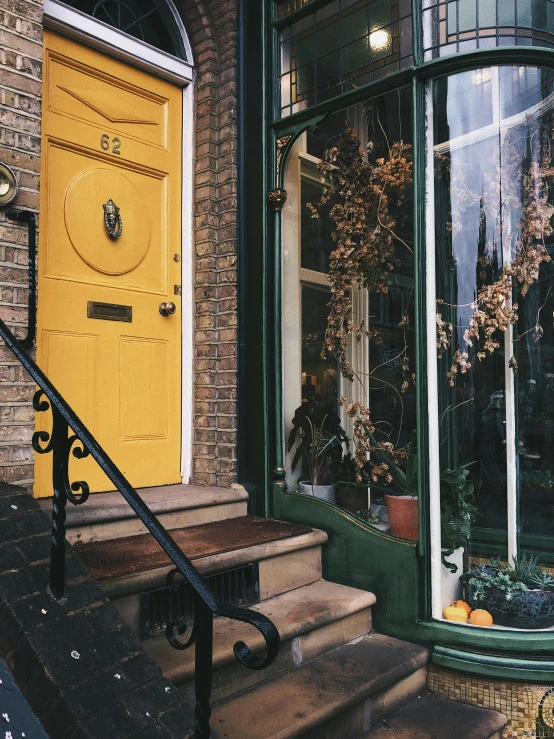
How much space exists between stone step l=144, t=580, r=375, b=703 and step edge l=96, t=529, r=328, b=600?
200 millimetres

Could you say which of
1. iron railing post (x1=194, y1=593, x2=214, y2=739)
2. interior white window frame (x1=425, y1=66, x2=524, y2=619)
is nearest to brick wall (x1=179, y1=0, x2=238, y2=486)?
interior white window frame (x1=425, y1=66, x2=524, y2=619)

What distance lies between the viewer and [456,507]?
2.97m

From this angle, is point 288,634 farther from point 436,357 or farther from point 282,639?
point 436,357

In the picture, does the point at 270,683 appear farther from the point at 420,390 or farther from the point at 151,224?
the point at 151,224

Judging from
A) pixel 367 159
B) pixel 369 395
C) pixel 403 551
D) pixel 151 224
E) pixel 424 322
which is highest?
pixel 367 159

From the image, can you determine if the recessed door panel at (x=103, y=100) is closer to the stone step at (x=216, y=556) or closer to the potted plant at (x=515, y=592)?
the stone step at (x=216, y=556)

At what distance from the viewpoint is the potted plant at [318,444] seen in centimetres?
343

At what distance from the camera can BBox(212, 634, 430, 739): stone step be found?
7.01ft

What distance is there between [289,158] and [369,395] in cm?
143

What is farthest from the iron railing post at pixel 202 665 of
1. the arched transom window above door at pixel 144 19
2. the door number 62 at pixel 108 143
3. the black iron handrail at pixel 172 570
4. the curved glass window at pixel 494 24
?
the arched transom window above door at pixel 144 19

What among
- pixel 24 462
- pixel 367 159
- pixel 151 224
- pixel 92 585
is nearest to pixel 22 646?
pixel 92 585

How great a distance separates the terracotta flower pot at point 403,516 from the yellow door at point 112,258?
1.27m

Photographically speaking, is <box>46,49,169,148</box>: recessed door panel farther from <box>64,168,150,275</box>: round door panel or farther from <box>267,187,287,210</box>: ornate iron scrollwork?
<box>267,187,287,210</box>: ornate iron scrollwork

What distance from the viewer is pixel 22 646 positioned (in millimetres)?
1641
